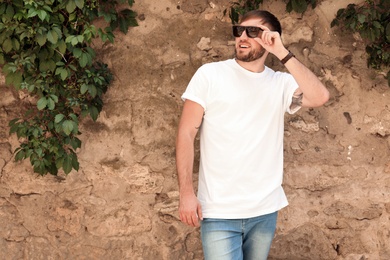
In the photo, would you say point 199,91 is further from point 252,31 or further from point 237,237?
point 237,237

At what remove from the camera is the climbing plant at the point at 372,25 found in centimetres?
320

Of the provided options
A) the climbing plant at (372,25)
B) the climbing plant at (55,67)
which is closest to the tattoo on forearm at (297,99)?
the climbing plant at (372,25)

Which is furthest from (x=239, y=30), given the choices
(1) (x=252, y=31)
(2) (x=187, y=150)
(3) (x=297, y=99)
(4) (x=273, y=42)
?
(2) (x=187, y=150)

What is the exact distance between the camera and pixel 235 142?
2625 millimetres

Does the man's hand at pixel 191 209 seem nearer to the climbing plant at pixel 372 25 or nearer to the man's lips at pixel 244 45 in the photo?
the man's lips at pixel 244 45

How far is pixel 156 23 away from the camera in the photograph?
3.27m

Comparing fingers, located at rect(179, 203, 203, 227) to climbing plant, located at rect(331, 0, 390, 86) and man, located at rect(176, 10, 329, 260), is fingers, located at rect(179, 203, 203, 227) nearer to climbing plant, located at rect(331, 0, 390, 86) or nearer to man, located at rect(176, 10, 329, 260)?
man, located at rect(176, 10, 329, 260)

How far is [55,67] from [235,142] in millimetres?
1082

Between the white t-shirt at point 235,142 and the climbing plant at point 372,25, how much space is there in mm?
847

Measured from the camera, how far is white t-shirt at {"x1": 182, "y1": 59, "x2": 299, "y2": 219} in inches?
103

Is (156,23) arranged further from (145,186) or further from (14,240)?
(14,240)

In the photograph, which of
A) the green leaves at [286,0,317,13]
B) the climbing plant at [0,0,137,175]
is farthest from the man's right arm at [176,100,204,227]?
the green leaves at [286,0,317,13]

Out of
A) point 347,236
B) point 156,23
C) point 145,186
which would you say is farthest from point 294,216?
point 156,23

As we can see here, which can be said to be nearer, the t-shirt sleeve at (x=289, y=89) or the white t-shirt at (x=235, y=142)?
the white t-shirt at (x=235, y=142)
